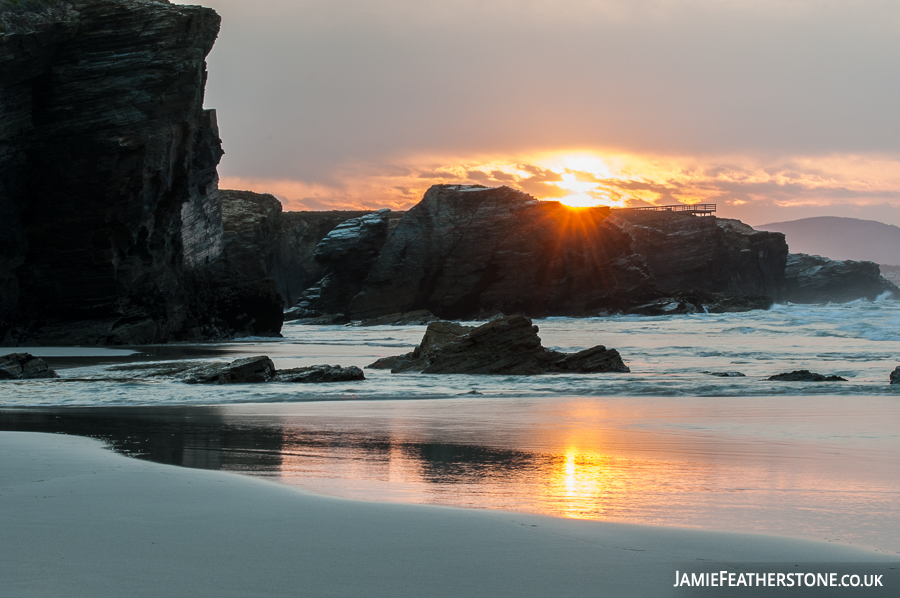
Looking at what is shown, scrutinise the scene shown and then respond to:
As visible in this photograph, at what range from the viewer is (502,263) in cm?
5812

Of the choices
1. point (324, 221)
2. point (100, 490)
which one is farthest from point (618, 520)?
point (324, 221)

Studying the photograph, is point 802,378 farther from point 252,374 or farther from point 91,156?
point 91,156

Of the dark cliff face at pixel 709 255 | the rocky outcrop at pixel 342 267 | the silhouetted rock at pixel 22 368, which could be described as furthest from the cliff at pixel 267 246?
the silhouetted rock at pixel 22 368

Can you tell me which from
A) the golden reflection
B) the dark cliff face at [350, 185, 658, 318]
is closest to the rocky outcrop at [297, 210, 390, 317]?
the dark cliff face at [350, 185, 658, 318]

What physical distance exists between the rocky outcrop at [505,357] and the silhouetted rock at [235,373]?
111 inches

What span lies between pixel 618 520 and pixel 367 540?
→ 1115mm

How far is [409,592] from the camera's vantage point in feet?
6.75

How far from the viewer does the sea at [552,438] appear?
346 cm

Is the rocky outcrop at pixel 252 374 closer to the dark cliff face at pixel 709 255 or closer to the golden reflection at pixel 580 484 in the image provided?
the golden reflection at pixel 580 484

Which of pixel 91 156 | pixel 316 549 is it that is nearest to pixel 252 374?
pixel 316 549

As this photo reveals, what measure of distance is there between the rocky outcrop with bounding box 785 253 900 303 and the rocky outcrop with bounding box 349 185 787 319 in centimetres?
3648

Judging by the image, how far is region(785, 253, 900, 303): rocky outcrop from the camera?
89000 mm

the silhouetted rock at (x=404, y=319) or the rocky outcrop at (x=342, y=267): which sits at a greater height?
the rocky outcrop at (x=342, y=267)

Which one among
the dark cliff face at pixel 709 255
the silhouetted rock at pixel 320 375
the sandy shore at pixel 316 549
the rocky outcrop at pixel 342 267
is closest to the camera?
the sandy shore at pixel 316 549
